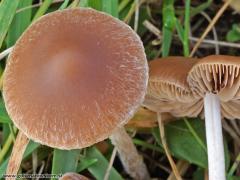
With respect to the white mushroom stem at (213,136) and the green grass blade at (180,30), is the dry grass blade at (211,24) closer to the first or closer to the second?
the green grass blade at (180,30)

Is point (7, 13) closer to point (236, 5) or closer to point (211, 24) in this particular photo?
point (211, 24)

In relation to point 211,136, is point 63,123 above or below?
above

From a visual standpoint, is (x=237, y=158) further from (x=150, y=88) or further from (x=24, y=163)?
(x=24, y=163)

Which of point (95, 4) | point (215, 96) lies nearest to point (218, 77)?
point (215, 96)

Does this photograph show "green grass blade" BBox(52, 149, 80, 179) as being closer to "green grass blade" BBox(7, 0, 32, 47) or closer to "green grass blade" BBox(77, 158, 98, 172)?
"green grass blade" BBox(77, 158, 98, 172)

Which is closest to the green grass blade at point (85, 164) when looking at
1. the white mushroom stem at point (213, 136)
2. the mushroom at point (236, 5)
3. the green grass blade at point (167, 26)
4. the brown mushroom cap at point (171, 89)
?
the brown mushroom cap at point (171, 89)

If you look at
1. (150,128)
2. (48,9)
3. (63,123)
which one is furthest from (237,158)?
(48,9)

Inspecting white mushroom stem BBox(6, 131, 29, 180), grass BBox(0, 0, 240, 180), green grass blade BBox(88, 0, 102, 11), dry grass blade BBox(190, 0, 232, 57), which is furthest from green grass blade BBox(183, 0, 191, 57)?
white mushroom stem BBox(6, 131, 29, 180)
